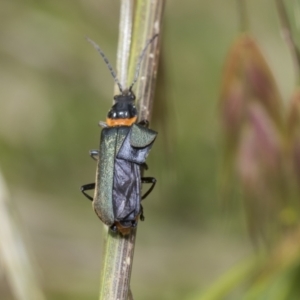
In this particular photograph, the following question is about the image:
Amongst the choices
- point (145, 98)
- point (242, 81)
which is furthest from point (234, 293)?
point (145, 98)

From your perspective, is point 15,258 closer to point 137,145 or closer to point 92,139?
point 137,145

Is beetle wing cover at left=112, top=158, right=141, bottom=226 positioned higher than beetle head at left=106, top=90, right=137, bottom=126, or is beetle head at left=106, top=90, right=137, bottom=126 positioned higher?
beetle head at left=106, top=90, right=137, bottom=126

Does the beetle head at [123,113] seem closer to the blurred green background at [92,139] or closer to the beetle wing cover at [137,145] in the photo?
the beetle wing cover at [137,145]

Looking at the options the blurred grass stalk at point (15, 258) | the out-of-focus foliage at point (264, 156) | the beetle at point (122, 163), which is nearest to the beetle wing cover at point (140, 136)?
the beetle at point (122, 163)

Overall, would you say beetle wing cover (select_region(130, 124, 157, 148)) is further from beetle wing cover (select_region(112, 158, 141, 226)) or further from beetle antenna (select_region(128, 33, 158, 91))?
beetle antenna (select_region(128, 33, 158, 91))

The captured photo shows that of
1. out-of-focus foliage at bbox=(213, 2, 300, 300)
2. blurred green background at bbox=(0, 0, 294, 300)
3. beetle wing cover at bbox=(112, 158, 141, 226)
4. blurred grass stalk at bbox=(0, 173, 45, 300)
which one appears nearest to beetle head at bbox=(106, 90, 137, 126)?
beetle wing cover at bbox=(112, 158, 141, 226)
